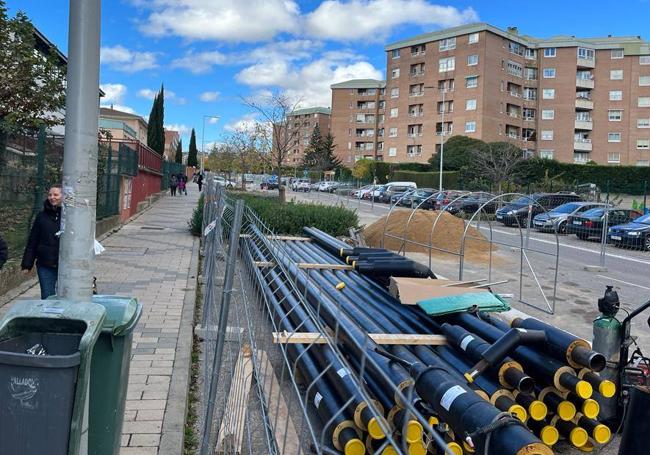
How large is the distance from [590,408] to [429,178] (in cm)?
5524

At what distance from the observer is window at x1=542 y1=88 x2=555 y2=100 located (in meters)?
73.6

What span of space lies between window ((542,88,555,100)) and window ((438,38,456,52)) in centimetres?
1365

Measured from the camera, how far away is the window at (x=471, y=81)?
6866cm

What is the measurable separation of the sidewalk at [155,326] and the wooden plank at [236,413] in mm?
326

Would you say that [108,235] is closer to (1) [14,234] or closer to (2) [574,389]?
(1) [14,234]

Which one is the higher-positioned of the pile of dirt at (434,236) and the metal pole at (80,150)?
the metal pole at (80,150)

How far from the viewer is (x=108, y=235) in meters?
15.8

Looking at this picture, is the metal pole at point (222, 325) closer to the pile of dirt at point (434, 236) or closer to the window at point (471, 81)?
the pile of dirt at point (434, 236)

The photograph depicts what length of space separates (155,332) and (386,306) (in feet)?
8.92

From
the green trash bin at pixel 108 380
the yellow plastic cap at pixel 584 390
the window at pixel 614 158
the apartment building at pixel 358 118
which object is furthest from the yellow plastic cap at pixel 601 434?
the apartment building at pixel 358 118

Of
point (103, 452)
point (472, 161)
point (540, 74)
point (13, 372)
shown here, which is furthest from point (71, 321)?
point (540, 74)

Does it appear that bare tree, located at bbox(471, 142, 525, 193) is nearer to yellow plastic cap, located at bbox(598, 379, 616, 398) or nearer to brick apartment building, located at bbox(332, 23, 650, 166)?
brick apartment building, located at bbox(332, 23, 650, 166)

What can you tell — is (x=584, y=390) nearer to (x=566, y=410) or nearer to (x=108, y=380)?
(x=566, y=410)

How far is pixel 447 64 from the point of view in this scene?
72.4m
